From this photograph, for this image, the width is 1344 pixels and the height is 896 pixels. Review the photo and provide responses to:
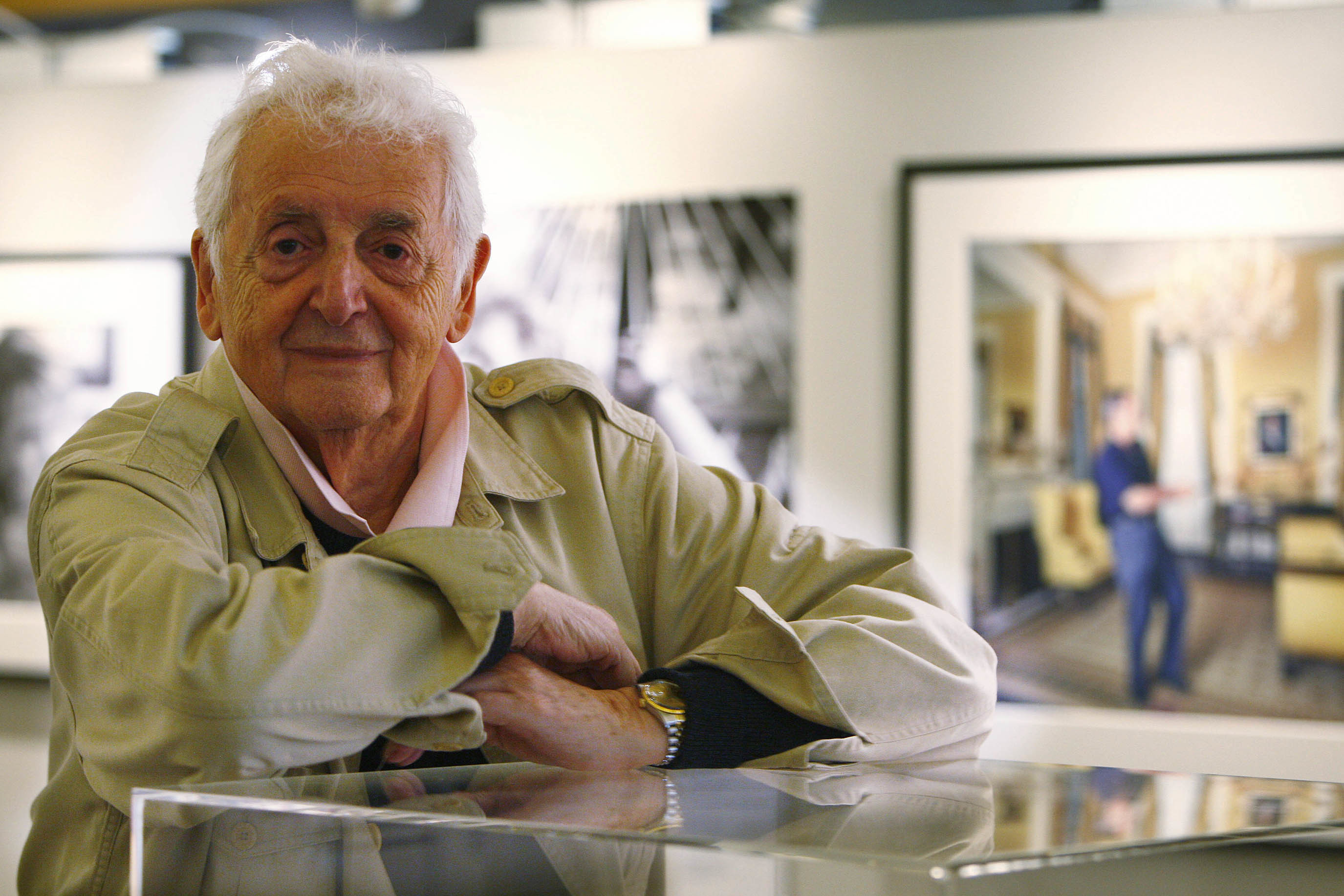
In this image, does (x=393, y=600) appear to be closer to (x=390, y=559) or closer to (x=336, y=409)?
(x=390, y=559)

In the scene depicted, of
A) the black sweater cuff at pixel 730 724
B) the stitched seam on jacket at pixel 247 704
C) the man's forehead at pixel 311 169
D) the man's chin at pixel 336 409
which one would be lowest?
the black sweater cuff at pixel 730 724

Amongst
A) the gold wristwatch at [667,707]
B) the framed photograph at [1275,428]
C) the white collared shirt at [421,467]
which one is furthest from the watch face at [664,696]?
the framed photograph at [1275,428]

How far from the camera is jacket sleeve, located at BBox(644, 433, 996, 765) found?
42.9 inches

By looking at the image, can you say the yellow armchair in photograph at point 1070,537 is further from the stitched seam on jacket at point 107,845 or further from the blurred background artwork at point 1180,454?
the stitched seam on jacket at point 107,845

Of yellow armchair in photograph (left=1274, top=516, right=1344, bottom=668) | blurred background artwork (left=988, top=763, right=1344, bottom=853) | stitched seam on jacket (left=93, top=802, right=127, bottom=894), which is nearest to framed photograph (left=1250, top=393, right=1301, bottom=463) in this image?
yellow armchair in photograph (left=1274, top=516, right=1344, bottom=668)

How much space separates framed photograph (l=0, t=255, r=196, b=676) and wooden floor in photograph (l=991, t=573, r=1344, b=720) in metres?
2.17

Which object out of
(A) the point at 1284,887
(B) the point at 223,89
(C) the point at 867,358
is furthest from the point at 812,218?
(A) the point at 1284,887

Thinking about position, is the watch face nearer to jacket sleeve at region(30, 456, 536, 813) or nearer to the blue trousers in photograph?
jacket sleeve at region(30, 456, 536, 813)

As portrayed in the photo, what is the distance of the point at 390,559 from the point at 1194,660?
203 centimetres

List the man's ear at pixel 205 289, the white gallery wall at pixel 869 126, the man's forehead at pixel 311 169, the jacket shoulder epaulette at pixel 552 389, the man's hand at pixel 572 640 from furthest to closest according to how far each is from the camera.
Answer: the white gallery wall at pixel 869 126, the jacket shoulder epaulette at pixel 552 389, the man's ear at pixel 205 289, the man's forehead at pixel 311 169, the man's hand at pixel 572 640

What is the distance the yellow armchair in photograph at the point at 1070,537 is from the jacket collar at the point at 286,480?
1555 millimetres

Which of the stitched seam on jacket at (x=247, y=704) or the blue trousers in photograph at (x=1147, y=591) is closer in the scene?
the stitched seam on jacket at (x=247, y=704)

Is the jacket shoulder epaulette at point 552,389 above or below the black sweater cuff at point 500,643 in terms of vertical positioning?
above

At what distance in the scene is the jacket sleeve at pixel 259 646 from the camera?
34.7 inches
